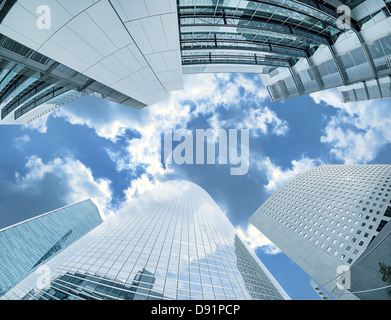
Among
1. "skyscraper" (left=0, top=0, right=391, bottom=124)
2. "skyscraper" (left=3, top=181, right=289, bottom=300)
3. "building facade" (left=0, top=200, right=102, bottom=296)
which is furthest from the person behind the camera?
"building facade" (left=0, top=200, right=102, bottom=296)

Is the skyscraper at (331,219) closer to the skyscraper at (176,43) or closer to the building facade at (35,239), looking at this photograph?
the skyscraper at (176,43)

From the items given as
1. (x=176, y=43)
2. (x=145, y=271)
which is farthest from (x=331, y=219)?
(x=176, y=43)

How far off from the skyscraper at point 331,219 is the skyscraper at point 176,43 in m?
27.4

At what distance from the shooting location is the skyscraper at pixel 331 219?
4456 centimetres

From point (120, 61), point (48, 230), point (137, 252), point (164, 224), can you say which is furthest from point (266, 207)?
point (48, 230)

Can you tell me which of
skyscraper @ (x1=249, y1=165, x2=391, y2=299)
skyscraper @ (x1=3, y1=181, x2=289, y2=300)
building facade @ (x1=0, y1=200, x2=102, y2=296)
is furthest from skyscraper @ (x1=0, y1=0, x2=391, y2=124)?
building facade @ (x1=0, y1=200, x2=102, y2=296)

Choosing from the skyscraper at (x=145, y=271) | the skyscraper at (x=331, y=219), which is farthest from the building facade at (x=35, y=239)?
the skyscraper at (x=331, y=219)

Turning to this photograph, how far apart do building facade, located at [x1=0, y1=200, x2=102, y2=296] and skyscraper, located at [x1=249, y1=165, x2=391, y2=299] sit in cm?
9384

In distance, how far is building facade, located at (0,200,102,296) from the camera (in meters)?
85.3

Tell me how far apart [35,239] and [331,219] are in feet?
524

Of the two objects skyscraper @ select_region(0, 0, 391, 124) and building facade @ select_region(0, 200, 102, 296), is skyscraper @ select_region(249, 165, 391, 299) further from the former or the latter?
building facade @ select_region(0, 200, 102, 296)

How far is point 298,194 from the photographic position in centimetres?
7594
